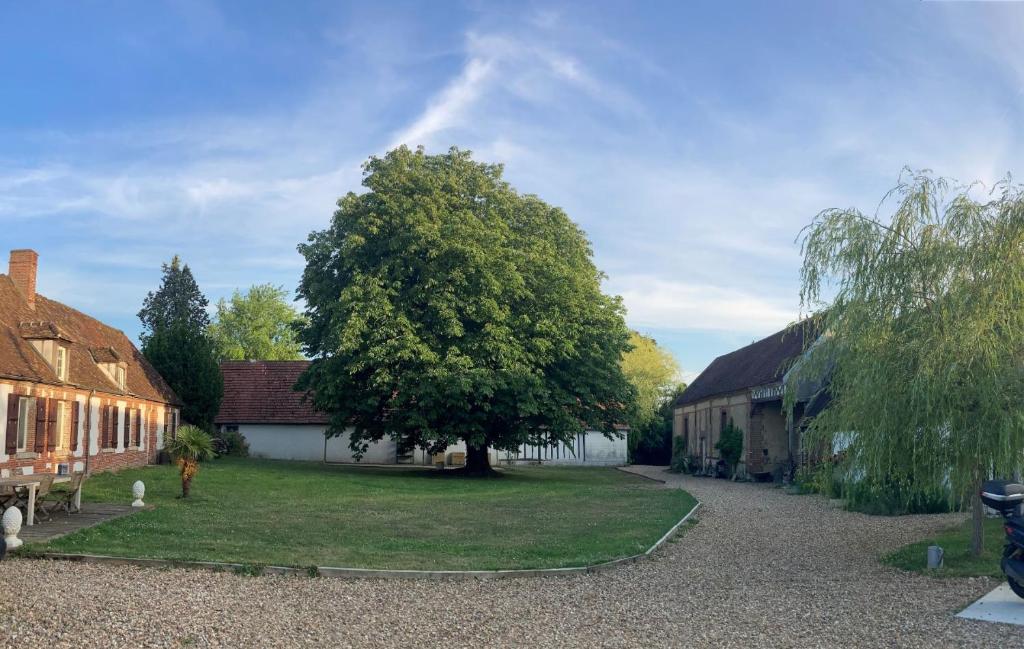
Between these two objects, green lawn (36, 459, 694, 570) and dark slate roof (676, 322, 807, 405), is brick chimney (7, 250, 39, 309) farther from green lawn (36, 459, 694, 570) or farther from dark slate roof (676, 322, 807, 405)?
dark slate roof (676, 322, 807, 405)

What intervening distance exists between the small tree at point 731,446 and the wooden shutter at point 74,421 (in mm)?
22966

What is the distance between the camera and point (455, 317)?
2819 cm

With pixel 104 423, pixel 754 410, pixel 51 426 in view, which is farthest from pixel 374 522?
pixel 754 410

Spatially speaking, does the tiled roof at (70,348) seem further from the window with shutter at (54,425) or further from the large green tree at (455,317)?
the large green tree at (455,317)

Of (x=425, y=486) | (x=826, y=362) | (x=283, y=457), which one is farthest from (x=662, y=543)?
(x=283, y=457)

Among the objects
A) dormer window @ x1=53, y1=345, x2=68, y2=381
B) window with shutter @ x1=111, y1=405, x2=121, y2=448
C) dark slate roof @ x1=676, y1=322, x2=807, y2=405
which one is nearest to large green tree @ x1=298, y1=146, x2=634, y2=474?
dark slate roof @ x1=676, y1=322, x2=807, y2=405

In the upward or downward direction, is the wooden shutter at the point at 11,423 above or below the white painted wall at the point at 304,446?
above

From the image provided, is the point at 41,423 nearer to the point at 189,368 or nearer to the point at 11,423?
the point at 11,423

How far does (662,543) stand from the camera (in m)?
14.4

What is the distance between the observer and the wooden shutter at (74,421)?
22922mm

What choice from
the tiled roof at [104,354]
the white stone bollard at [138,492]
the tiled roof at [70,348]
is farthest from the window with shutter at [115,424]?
the white stone bollard at [138,492]

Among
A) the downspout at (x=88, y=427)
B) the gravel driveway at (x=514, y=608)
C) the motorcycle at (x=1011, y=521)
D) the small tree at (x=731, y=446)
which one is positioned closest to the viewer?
the gravel driveway at (x=514, y=608)

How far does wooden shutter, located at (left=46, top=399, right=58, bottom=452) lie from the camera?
21.1 metres

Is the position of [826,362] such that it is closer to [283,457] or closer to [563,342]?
[563,342]
